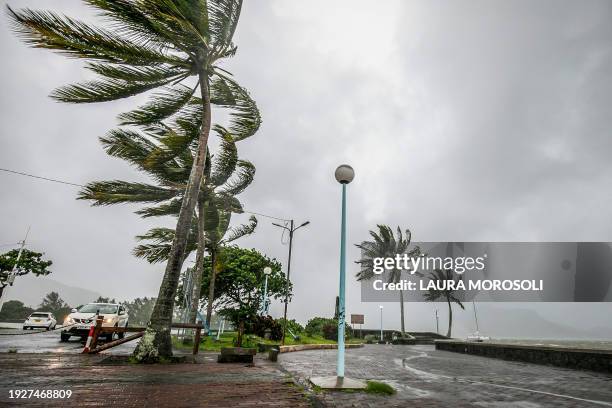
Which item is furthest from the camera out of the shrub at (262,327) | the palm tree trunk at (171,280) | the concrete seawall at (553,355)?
the shrub at (262,327)

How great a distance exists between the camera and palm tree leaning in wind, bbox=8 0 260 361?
736cm

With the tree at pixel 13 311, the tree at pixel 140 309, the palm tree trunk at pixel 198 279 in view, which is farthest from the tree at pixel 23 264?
the tree at pixel 140 309

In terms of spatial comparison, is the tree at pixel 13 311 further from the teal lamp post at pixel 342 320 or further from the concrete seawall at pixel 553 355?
the concrete seawall at pixel 553 355

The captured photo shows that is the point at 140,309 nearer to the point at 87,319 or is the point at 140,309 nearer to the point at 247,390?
the point at 87,319

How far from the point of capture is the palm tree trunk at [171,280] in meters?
8.02

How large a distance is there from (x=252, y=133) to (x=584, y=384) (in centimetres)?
1120

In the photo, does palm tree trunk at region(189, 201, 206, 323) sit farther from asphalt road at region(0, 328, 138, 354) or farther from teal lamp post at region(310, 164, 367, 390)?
teal lamp post at region(310, 164, 367, 390)

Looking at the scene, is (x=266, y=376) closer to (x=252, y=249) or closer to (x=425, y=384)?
(x=425, y=384)

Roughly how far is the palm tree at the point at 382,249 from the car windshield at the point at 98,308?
34044mm

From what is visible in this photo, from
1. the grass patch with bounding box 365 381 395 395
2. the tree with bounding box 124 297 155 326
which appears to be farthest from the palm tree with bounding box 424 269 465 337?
the tree with bounding box 124 297 155 326

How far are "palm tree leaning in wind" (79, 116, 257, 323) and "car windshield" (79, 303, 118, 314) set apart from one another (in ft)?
9.85

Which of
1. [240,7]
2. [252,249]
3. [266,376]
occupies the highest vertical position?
[240,7]

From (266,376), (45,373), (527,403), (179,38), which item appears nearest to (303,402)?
(266,376)

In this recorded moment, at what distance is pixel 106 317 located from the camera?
43.1 feet
